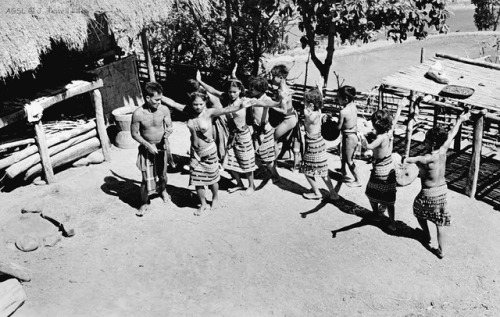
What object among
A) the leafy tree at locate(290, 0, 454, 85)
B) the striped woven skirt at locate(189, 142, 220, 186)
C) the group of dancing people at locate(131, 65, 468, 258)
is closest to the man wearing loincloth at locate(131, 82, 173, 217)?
the group of dancing people at locate(131, 65, 468, 258)

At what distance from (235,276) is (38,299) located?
7.42ft

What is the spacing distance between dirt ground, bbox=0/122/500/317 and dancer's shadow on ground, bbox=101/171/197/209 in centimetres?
3

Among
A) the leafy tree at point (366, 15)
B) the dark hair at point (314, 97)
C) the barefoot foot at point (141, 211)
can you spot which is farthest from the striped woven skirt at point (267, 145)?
the leafy tree at point (366, 15)

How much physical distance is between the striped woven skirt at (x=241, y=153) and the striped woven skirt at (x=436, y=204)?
8.56 ft

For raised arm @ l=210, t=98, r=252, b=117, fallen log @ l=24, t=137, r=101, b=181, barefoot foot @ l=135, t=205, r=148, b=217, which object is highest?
raised arm @ l=210, t=98, r=252, b=117

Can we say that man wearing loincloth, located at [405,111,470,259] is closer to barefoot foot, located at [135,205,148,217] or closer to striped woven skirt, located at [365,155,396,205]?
striped woven skirt, located at [365,155,396,205]

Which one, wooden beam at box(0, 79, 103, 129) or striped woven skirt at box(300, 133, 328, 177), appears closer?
striped woven skirt at box(300, 133, 328, 177)

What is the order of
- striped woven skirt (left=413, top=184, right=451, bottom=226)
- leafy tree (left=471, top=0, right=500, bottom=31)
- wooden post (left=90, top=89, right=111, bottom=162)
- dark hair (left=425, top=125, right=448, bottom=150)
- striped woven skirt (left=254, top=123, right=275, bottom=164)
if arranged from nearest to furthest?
dark hair (left=425, top=125, right=448, bottom=150)
striped woven skirt (left=413, top=184, right=451, bottom=226)
striped woven skirt (left=254, top=123, right=275, bottom=164)
wooden post (left=90, top=89, right=111, bottom=162)
leafy tree (left=471, top=0, right=500, bottom=31)

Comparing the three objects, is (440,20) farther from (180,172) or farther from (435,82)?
(180,172)

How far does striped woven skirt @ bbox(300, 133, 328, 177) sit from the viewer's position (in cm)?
727

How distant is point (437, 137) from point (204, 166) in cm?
306

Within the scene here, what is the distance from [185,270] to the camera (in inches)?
244

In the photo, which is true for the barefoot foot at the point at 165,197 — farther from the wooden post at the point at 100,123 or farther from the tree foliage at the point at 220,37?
the tree foliage at the point at 220,37

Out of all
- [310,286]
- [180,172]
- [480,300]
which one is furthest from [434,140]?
[180,172]
